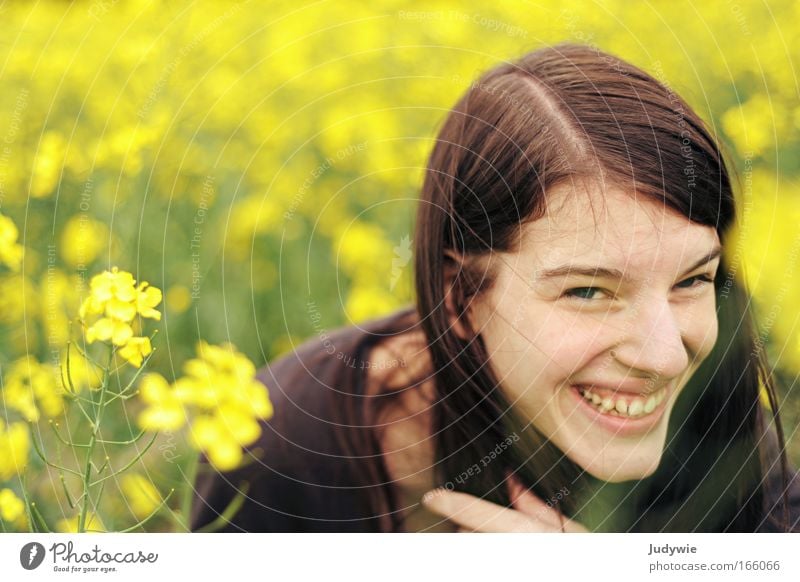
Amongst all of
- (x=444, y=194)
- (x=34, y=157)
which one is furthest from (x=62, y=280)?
(x=444, y=194)

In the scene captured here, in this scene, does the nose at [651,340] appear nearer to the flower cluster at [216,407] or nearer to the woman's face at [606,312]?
the woman's face at [606,312]

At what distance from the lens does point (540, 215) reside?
2.87 ft

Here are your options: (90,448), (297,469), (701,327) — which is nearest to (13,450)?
(90,448)

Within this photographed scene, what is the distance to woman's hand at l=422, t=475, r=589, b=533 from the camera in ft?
3.14

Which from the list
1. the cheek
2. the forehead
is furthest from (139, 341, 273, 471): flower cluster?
the cheek

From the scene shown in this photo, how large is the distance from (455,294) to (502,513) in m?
0.26

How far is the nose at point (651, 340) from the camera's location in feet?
2.93

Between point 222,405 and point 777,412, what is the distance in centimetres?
66

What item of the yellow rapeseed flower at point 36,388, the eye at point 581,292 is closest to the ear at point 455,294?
the eye at point 581,292

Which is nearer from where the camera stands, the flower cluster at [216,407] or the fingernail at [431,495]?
the flower cluster at [216,407]

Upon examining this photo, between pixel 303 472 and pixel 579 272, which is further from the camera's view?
pixel 303 472

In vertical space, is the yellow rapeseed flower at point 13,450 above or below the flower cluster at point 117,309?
below

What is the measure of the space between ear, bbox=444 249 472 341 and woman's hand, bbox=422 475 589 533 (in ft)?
0.62

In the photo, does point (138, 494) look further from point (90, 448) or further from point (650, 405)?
point (650, 405)
